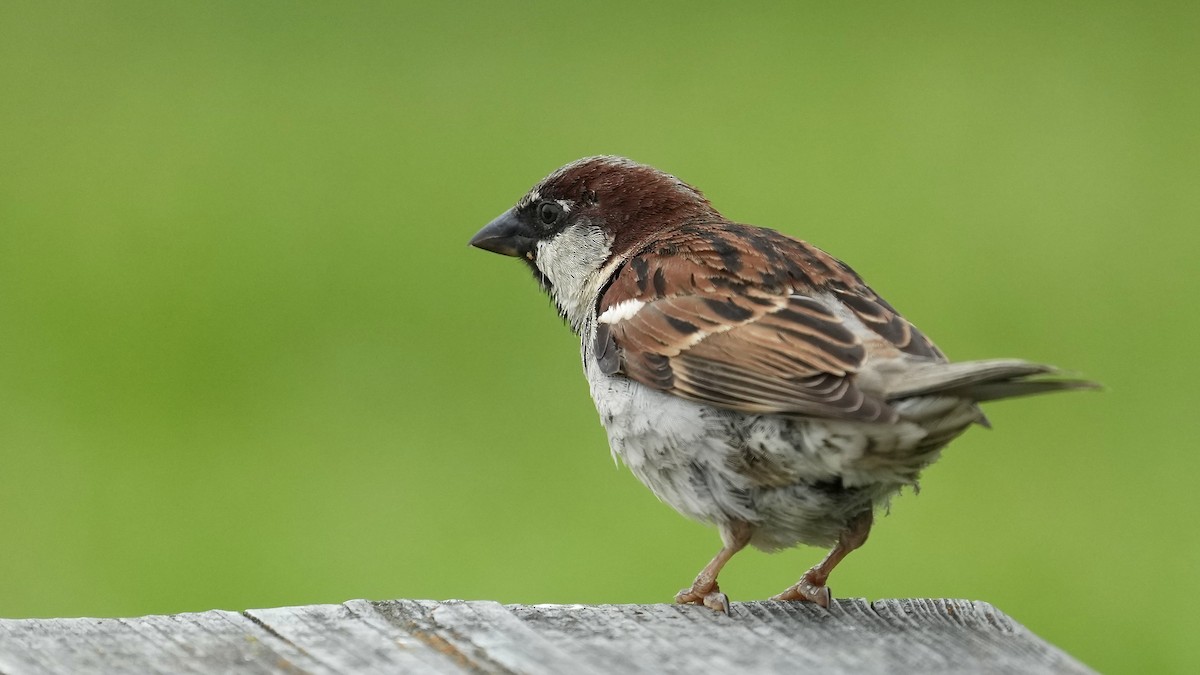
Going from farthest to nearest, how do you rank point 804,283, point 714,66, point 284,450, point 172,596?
1. point 714,66
2. point 284,450
3. point 172,596
4. point 804,283

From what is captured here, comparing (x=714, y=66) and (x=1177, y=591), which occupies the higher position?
(x=714, y=66)

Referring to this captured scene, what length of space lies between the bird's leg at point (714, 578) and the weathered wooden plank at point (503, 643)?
0.29 m

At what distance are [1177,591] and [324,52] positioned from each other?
581 centimetres

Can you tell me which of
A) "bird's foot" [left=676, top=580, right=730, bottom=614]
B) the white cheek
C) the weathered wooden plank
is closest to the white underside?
"bird's foot" [left=676, top=580, right=730, bottom=614]

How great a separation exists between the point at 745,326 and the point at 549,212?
1.29m

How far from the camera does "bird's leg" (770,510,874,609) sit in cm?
345

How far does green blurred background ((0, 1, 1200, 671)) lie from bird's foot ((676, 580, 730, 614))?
7.44 ft

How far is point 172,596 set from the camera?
5.99 meters

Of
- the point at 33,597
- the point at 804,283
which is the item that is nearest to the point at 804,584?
the point at 804,283

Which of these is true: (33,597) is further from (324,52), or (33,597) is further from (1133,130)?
(1133,130)

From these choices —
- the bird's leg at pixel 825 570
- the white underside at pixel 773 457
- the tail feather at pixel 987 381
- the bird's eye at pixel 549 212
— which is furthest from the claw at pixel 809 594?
the bird's eye at pixel 549 212

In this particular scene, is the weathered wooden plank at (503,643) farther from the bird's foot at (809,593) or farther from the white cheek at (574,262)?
the white cheek at (574,262)

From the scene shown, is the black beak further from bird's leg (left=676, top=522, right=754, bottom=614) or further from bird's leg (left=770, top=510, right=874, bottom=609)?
bird's leg (left=770, top=510, right=874, bottom=609)

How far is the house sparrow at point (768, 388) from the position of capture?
3506 mm
